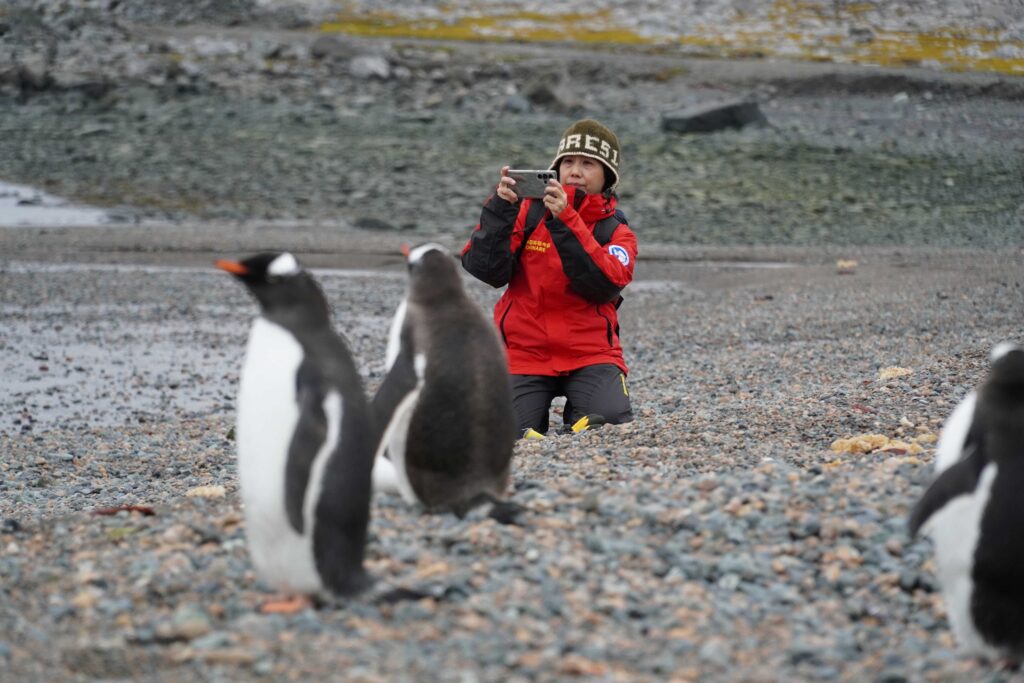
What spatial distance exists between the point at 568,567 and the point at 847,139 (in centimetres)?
2165

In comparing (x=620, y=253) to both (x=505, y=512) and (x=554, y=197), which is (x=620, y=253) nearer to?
(x=554, y=197)

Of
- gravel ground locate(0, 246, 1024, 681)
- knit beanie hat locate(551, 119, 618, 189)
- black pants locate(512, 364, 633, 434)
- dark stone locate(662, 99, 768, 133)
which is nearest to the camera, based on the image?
gravel ground locate(0, 246, 1024, 681)

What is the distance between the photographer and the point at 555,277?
6.02 m

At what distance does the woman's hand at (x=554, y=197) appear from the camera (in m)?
5.65

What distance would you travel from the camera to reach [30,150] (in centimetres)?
2262

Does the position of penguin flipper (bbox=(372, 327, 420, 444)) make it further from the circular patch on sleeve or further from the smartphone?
the circular patch on sleeve

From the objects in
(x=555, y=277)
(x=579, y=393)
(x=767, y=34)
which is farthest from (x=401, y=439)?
(x=767, y=34)

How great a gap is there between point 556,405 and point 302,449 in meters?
5.04

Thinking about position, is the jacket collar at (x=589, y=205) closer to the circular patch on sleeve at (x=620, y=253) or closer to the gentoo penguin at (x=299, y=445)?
the circular patch on sleeve at (x=620, y=253)

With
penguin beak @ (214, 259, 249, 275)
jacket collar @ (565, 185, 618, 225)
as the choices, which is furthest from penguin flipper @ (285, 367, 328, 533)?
jacket collar @ (565, 185, 618, 225)

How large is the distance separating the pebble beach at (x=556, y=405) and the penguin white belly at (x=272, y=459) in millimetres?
133

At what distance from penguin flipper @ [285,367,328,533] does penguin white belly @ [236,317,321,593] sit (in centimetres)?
2

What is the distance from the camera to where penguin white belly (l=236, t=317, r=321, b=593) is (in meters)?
3.51

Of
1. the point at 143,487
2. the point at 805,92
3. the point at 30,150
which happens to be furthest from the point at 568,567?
the point at 805,92
